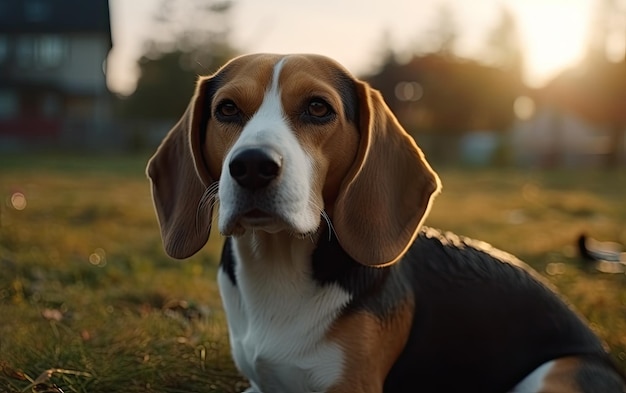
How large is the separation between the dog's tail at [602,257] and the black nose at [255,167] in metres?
6.20

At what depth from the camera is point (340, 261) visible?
142 inches

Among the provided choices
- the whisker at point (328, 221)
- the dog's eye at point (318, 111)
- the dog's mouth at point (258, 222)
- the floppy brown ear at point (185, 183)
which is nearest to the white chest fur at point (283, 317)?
the whisker at point (328, 221)

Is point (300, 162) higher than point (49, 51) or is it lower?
higher

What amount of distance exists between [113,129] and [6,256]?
103ft

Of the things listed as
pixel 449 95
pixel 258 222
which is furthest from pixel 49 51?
pixel 258 222

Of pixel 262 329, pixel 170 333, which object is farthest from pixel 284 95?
pixel 170 333

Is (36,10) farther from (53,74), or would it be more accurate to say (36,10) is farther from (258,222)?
(258,222)

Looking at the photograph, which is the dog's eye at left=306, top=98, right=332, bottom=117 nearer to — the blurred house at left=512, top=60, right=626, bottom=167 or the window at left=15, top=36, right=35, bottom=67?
the blurred house at left=512, top=60, right=626, bottom=167

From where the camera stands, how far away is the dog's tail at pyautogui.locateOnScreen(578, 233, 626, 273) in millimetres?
8320

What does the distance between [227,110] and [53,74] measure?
4256cm

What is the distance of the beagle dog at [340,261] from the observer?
3391 millimetres

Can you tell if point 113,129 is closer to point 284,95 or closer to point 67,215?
point 67,215

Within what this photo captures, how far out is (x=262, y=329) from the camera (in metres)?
3.57

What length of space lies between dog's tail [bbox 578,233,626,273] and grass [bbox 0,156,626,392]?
0.17m
